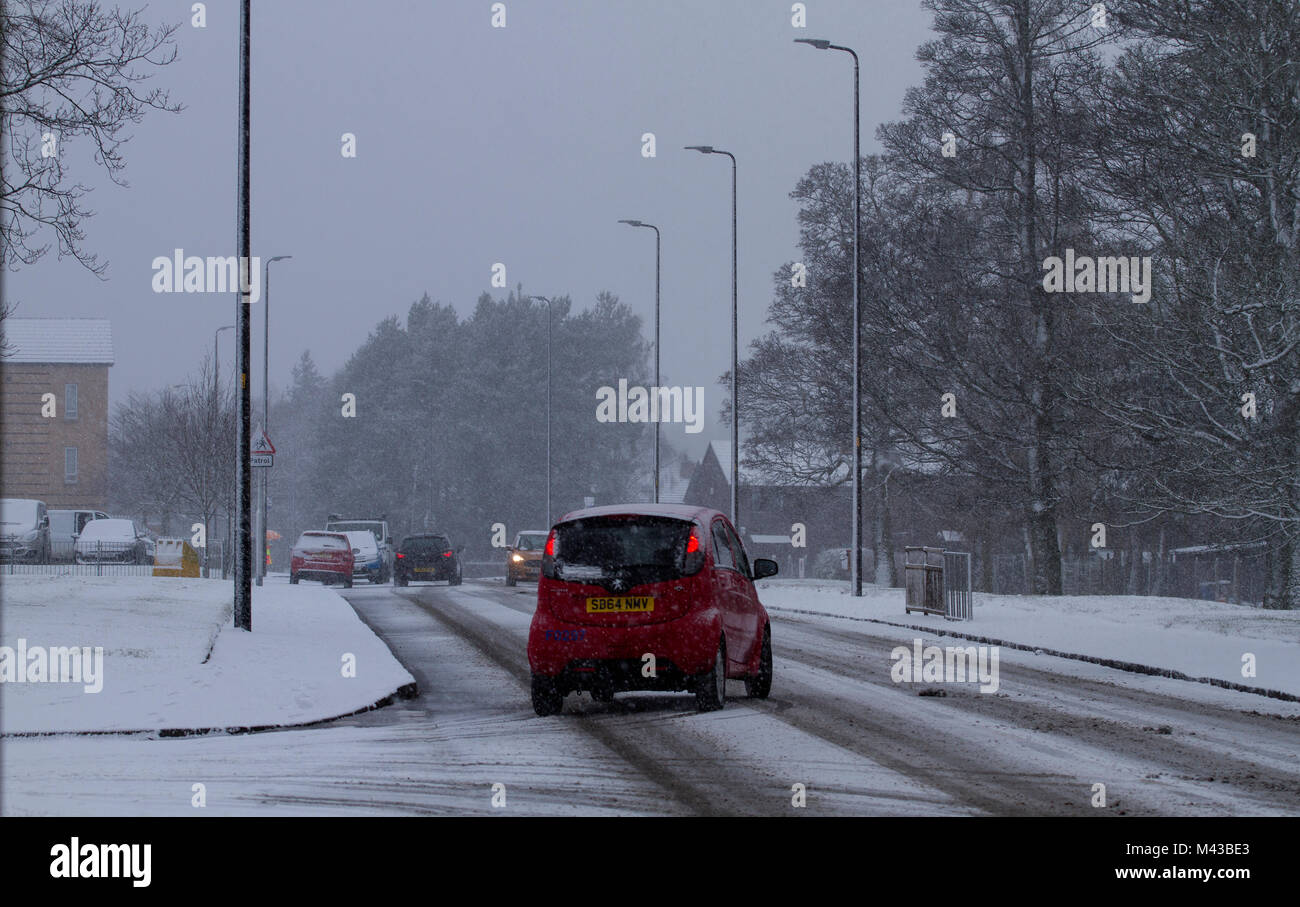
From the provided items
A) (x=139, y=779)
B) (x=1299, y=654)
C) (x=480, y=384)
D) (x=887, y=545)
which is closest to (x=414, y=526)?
(x=480, y=384)

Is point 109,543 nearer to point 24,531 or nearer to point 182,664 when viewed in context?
point 24,531

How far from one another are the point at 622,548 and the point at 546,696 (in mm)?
1396

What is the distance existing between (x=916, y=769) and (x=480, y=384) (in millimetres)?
79790

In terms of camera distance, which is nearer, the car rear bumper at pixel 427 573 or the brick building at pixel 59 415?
the car rear bumper at pixel 427 573

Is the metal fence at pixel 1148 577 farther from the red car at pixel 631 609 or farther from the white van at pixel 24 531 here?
the red car at pixel 631 609

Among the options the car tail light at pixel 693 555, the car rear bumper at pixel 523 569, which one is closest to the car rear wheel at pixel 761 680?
the car tail light at pixel 693 555

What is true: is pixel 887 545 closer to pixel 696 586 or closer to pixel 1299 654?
pixel 1299 654

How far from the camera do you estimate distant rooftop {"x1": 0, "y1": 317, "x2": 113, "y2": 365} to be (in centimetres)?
8169

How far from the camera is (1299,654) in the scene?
18016 mm

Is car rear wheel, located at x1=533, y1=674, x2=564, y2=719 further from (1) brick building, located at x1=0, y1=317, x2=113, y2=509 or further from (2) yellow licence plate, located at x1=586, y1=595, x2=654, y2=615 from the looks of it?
(1) brick building, located at x1=0, y1=317, x2=113, y2=509

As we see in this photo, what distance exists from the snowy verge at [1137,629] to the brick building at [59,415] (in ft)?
193

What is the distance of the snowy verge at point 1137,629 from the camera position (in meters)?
16.8

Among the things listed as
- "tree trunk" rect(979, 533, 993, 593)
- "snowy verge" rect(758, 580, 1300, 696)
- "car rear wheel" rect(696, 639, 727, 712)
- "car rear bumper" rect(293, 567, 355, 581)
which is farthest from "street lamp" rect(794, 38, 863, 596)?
"tree trunk" rect(979, 533, 993, 593)

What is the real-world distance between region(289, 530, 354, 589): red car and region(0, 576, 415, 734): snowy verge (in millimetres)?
19010
